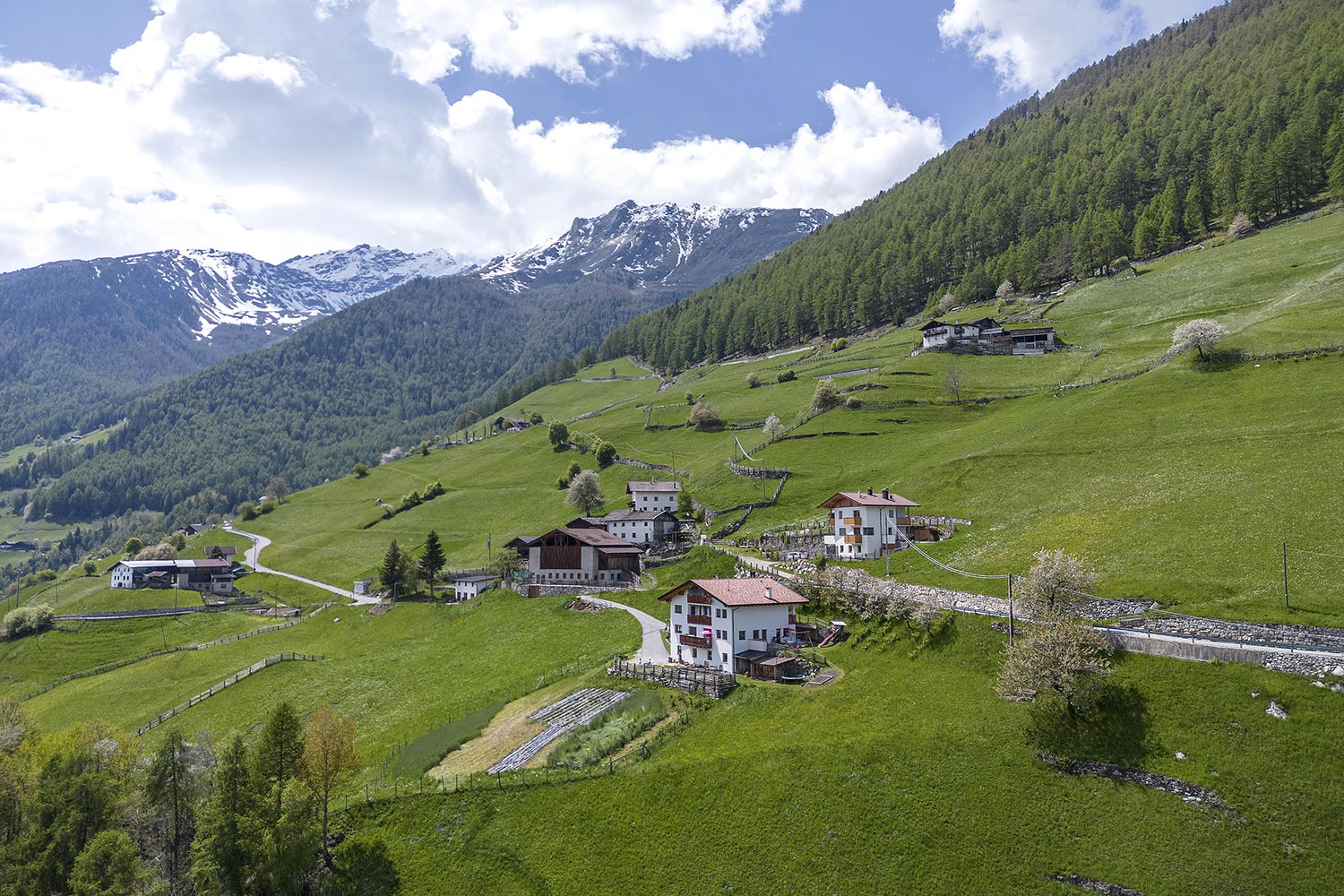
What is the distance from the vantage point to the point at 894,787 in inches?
1587

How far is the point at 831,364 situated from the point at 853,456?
6156 centimetres

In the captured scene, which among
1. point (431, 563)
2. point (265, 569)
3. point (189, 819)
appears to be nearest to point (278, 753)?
point (189, 819)

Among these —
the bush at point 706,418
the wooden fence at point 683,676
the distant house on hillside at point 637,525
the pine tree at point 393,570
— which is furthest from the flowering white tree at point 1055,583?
the bush at point 706,418

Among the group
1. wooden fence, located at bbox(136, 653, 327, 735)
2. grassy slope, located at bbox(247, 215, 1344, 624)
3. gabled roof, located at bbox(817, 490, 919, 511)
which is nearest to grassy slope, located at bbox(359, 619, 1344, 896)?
grassy slope, located at bbox(247, 215, 1344, 624)

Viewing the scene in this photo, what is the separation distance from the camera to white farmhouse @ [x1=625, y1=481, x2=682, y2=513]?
117312 millimetres

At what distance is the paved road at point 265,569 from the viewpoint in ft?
404

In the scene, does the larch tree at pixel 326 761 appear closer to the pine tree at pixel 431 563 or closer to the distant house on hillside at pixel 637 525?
the distant house on hillside at pixel 637 525

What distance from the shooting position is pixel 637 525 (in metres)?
113

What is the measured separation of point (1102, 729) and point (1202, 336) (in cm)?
7587

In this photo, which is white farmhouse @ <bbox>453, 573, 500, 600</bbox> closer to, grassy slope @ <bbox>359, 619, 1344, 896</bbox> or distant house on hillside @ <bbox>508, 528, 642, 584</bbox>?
distant house on hillside @ <bbox>508, 528, 642, 584</bbox>

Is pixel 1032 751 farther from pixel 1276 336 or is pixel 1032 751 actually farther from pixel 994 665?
pixel 1276 336

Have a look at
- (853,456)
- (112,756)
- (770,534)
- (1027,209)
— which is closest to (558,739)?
(112,756)

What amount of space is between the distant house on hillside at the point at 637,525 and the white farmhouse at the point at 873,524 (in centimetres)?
3643

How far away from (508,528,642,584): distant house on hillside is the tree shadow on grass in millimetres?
60662
